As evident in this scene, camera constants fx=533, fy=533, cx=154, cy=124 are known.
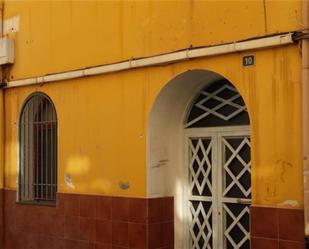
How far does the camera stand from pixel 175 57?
→ 6.65m

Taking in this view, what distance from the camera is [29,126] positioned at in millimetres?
9180

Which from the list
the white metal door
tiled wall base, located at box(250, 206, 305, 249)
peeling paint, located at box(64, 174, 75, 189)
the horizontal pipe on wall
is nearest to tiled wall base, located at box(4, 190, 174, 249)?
peeling paint, located at box(64, 174, 75, 189)

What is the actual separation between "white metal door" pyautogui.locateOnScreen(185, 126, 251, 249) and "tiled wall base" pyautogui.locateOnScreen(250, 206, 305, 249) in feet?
2.56

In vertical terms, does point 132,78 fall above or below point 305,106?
above

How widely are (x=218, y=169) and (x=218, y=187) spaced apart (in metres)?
0.24

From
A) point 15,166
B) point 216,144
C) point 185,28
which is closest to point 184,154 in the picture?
point 216,144

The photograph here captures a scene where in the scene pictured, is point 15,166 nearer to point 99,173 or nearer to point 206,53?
point 99,173

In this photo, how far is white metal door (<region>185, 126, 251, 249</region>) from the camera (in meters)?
6.73

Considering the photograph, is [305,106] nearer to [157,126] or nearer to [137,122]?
[157,126]

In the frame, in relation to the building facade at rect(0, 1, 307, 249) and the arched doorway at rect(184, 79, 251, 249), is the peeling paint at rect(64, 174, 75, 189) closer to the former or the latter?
the building facade at rect(0, 1, 307, 249)

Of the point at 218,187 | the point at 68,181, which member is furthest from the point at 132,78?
the point at 68,181

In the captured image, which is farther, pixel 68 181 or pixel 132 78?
pixel 68 181

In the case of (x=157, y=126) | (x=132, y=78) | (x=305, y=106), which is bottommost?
(x=157, y=126)

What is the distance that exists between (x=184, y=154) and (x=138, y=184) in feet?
2.64
